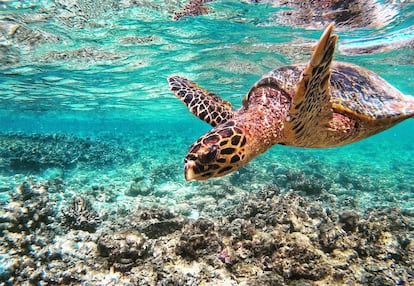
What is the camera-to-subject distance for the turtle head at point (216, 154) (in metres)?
2.61

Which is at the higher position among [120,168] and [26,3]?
[26,3]

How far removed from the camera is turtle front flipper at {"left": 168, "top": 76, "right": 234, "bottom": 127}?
14.7ft

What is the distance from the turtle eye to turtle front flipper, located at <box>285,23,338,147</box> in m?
1.01

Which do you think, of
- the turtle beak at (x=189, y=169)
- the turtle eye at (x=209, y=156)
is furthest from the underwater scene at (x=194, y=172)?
the turtle beak at (x=189, y=169)

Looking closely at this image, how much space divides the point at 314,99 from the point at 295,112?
0.25m

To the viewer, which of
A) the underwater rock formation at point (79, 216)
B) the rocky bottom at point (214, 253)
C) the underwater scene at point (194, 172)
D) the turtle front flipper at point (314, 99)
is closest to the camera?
the turtle front flipper at point (314, 99)

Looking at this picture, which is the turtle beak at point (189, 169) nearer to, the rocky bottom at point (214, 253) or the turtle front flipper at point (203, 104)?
the rocky bottom at point (214, 253)

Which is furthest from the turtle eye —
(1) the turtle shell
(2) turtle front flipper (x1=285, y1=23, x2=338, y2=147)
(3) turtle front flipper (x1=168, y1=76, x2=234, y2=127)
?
(1) the turtle shell

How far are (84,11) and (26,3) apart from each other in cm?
153

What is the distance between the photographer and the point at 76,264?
349 centimetres

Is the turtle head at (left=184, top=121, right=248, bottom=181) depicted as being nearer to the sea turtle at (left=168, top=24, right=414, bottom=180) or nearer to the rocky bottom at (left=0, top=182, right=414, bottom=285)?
the sea turtle at (left=168, top=24, right=414, bottom=180)

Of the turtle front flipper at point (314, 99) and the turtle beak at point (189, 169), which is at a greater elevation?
the turtle front flipper at point (314, 99)

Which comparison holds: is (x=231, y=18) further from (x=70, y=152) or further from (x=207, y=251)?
(x=70, y=152)

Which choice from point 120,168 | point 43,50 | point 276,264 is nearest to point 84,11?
Result: point 43,50
